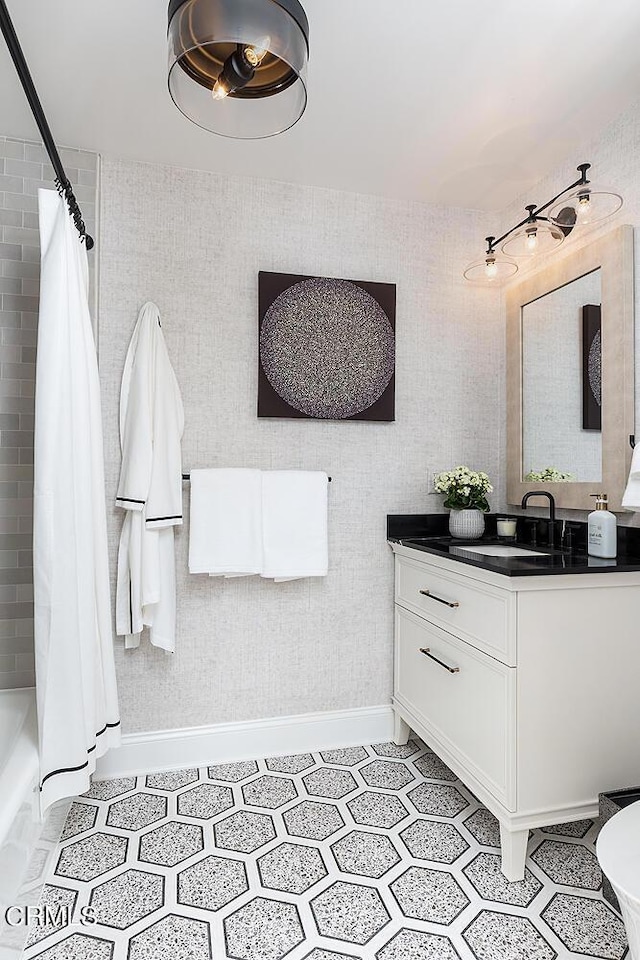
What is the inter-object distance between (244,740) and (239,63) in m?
2.30

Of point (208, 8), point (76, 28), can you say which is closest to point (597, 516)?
point (208, 8)

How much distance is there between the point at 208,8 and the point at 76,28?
0.71 m

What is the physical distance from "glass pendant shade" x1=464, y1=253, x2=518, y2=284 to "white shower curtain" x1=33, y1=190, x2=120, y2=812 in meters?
1.59

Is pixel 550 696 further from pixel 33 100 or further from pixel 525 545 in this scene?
pixel 33 100

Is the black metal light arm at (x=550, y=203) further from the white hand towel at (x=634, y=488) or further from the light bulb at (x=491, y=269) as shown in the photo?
the white hand towel at (x=634, y=488)

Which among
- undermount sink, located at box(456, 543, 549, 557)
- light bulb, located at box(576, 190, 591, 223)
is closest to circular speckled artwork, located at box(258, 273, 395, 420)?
undermount sink, located at box(456, 543, 549, 557)

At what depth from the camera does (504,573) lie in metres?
1.74

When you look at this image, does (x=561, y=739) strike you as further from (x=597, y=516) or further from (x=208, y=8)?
(x=208, y=8)

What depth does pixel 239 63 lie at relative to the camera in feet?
4.67

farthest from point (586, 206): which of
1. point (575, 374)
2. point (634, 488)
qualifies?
point (634, 488)

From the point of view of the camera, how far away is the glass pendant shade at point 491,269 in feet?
8.36

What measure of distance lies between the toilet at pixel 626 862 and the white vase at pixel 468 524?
125cm

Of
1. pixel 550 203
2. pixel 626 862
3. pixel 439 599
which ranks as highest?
pixel 550 203

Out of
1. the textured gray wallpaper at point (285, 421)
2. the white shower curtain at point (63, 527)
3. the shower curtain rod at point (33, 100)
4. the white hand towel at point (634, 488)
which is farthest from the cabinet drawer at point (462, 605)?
the shower curtain rod at point (33, 100)
